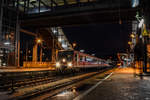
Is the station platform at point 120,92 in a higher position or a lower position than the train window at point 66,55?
lower

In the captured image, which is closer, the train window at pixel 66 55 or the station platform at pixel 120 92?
the station platform at pixel 120 92

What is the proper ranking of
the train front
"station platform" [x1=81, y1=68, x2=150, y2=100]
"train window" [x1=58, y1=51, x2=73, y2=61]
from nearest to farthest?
1. "station platform" [x1=81, y1=68, x2=150, y2=100]
2. the train front
3. "train window" [x1=58, y1=51, x2=73, y2=61]

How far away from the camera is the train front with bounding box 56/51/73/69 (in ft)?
79.0

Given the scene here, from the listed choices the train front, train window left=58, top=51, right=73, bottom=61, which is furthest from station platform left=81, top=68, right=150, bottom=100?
train window left=58, top=51, right=73, bottom=61

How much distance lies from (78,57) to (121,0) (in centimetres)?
1031

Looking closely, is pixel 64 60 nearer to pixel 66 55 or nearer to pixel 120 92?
pixel 66 55

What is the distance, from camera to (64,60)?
24.5m

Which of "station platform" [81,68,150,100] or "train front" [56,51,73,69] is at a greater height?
"train front" [56,51,73,69]

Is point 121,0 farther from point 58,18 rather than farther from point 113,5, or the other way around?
point 58,18

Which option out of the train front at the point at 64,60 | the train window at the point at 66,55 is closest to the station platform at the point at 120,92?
the train front at the point at 64,60

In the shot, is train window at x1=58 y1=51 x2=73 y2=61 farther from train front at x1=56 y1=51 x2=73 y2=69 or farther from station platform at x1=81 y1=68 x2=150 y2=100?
station platform at x1=81 y1=68 x2=150 y2=100

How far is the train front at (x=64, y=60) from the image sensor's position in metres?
24.1

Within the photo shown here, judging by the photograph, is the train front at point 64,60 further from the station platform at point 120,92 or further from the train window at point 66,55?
the station platform at point 120,92

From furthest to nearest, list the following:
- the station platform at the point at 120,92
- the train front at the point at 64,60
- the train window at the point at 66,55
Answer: the train window at the point at 66,55 < the train front at the point at 64,60 < the station platform at the point at 120,92
